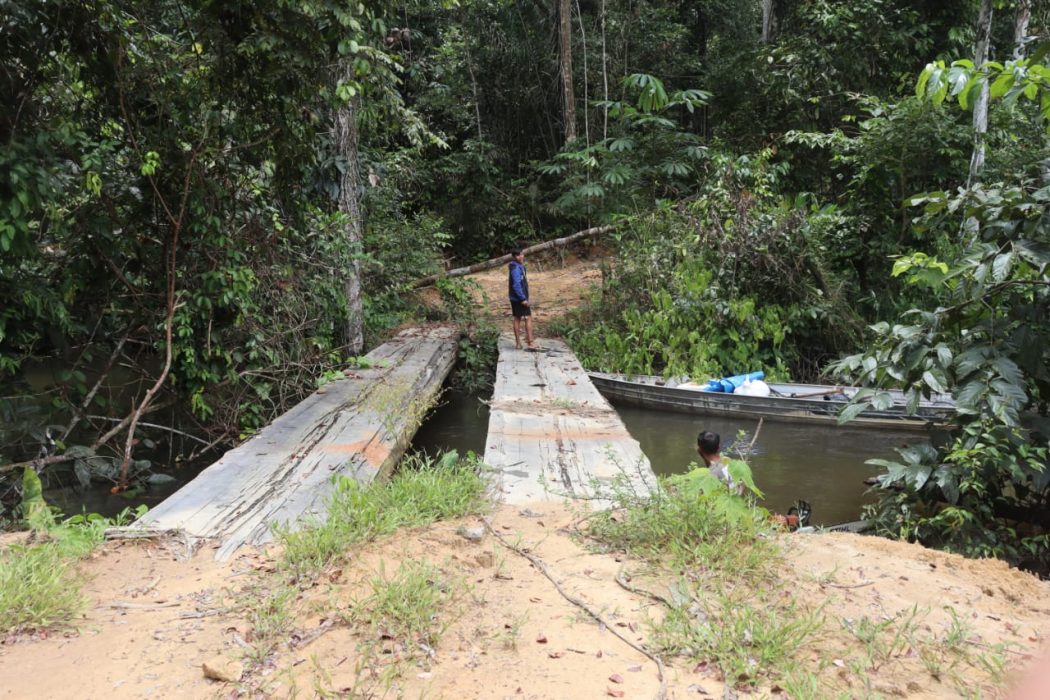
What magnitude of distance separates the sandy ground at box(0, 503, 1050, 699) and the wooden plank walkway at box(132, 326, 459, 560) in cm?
32

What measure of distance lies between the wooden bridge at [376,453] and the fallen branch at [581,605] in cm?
60

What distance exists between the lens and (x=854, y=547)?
3.67 m

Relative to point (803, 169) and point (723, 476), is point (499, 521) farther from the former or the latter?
point (803, 169)

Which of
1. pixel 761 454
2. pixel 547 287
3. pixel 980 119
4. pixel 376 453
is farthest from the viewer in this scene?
pixel 547 287

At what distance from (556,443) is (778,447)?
370 centimetres

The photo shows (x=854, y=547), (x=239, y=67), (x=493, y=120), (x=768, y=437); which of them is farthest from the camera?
(x=493, y=120)

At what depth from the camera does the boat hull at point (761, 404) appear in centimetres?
821

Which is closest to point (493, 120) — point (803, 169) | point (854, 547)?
point (803, 169)

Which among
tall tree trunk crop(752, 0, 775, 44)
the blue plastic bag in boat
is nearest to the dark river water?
the blue plastic bag in boat

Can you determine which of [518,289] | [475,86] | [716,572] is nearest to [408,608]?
[716,572]

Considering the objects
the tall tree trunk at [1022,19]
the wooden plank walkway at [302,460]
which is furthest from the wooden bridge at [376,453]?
the tall tree trunk at [1022,19]

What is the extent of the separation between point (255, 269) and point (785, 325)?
7.38 metres

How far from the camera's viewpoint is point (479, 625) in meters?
2.69

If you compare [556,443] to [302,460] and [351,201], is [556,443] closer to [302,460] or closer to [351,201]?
[302,460]
